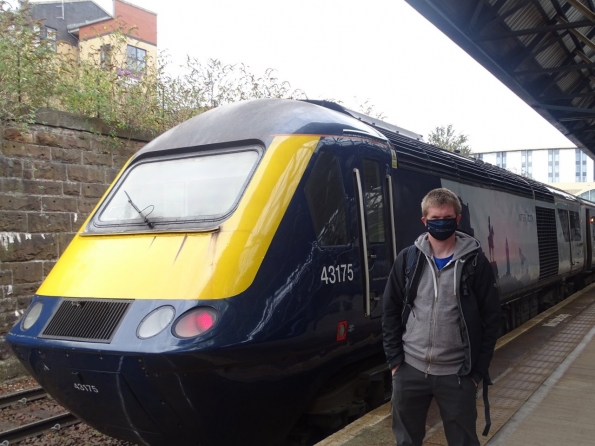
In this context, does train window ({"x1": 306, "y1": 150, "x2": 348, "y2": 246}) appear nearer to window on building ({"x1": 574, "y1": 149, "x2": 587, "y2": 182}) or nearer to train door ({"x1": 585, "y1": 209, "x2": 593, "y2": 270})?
train door ({"x1": 585, "y1": 209, "x2": 593, "y2": 270})

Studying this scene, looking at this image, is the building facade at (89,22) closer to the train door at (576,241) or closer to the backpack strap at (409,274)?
the train door at (576,241)

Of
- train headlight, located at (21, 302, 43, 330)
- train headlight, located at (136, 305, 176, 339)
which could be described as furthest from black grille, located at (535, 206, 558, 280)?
train headlight, located at (21, 302, 43, 330)

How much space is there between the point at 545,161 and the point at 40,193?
96310 millimetres

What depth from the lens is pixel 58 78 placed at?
8.94 meters

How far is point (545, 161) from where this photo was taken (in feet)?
307

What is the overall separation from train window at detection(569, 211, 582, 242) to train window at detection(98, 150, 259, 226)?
39.8ft

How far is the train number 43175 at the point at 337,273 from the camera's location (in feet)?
14.2

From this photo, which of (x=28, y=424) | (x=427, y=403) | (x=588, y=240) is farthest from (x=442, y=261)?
(x=588, y=240)

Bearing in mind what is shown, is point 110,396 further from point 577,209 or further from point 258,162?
point 577,209

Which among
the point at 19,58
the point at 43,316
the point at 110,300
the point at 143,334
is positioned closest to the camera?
the point at 143,334

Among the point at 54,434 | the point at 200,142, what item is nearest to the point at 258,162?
the point at 200,142

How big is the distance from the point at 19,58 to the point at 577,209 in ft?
45.0

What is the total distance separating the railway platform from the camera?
4.41m

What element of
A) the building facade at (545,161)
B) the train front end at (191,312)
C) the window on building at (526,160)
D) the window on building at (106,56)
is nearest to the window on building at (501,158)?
the building facade at (545,161)
